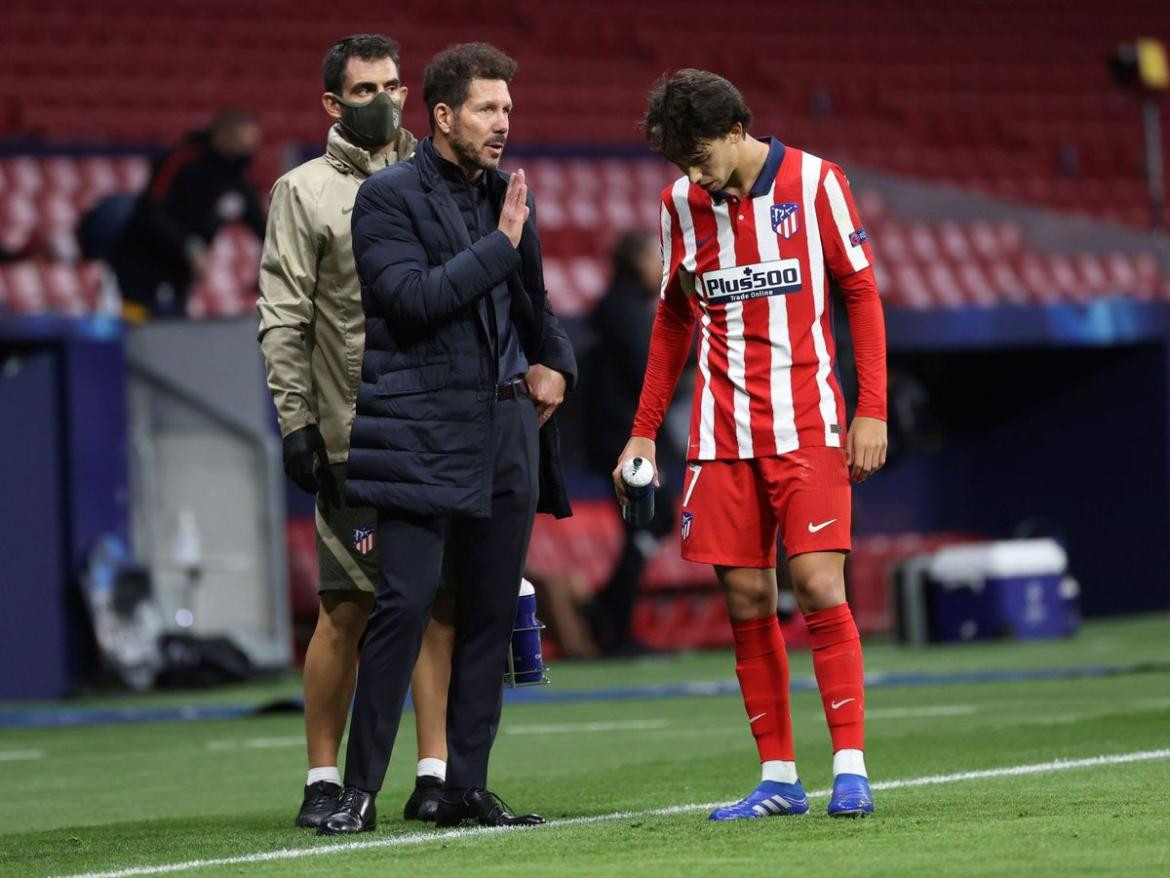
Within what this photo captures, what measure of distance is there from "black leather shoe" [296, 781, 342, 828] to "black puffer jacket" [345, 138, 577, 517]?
80cm

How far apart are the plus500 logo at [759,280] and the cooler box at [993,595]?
8.99m

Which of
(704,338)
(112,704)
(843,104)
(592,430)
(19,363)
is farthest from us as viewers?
(843,104)

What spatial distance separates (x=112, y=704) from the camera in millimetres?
11523

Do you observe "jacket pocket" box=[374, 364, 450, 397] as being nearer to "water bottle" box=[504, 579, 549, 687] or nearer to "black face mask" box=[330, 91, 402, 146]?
"water bottle" box=[504, 579, 549, 687]

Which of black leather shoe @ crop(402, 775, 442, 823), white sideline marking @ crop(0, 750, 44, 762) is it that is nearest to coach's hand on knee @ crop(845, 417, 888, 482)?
black leather shoe @ crop(402, 775, 442, 823)

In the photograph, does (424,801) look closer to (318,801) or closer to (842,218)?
(318,801)

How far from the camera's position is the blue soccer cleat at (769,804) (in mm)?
5316

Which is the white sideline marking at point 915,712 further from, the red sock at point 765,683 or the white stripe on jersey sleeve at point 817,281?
the white stripe on jersey sleeve at point 817,281

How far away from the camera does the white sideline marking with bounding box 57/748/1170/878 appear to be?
4.87m

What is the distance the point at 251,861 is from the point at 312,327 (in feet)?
4.76

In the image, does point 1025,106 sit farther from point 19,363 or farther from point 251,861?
point 251,861

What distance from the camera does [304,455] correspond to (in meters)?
5.50

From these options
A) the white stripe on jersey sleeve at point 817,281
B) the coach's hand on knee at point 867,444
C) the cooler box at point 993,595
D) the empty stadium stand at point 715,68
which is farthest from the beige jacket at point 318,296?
the empty stadium stand at point 715,68

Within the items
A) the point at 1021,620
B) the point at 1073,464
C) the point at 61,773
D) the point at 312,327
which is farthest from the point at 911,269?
the point at 312,327
